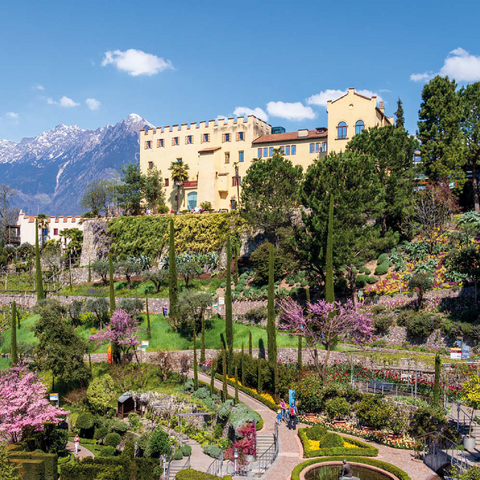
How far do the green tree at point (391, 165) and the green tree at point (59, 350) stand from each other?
96.5ft

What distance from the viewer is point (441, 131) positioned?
187 feet

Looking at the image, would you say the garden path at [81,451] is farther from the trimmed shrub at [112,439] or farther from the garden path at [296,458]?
the garden path at [296,458]

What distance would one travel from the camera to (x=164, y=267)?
62406mm

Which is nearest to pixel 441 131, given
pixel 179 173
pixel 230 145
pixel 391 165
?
pixel 391 165

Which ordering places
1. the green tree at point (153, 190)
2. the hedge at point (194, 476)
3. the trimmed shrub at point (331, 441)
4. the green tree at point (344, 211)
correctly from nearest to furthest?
1. the hedge at point (194, 476)
2. the trimmed shrub at point (331, 441)
3. the green tree at point (344, 211)
4. the green tree at point (153, 190)

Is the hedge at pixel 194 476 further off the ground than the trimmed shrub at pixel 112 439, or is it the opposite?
the hedge at pixel 194 476

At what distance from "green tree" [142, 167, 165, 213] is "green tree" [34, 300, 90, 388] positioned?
33.7 meters

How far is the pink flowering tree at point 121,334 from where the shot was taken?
44.3 meters

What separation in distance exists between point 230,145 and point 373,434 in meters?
49.1

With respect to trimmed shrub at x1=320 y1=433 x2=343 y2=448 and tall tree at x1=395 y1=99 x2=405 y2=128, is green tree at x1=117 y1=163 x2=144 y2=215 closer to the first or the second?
tall tree at x1=395 y1=99 x2=405 y2=128

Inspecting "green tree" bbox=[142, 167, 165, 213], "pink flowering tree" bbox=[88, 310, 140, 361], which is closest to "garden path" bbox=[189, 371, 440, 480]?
"pink flowering tree" bbox=[88, 310, 140, 361]

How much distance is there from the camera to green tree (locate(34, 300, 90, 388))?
3925 cm

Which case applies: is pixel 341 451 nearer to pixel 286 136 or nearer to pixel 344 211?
pixel 344 211

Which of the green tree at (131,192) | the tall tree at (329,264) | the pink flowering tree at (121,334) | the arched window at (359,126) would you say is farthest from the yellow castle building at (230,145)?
the pink flowering tree at (121,334)
